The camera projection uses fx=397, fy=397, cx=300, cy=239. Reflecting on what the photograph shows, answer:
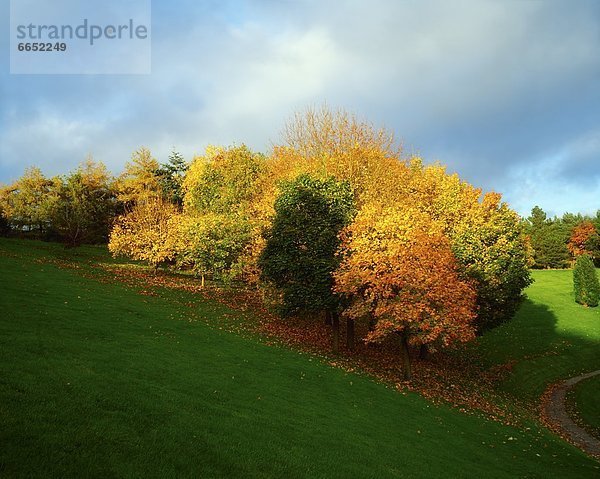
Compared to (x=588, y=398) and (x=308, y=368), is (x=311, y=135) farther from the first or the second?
(x=588, y=398)

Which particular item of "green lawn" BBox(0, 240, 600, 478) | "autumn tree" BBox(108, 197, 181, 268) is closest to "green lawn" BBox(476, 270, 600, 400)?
"green lawn" BBox(0, 240, 600, 478)

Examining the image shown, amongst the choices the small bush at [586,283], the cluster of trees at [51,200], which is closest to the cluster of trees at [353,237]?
the cluster of trees at [51,200]

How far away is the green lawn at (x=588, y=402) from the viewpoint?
3072cm

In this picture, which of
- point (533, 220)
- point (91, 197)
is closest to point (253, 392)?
point (91, 197)

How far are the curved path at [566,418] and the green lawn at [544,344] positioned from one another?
111cm

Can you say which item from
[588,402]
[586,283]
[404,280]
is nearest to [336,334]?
[404,280]

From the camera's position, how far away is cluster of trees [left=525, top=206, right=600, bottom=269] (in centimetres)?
12475

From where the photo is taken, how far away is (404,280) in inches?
1106

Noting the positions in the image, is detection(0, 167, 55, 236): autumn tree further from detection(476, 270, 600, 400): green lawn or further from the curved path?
the curved path

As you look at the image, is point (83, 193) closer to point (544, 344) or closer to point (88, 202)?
point (88, 202)

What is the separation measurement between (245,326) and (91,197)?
62462 mm

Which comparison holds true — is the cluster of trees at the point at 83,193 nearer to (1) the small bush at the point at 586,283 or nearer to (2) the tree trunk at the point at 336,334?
(2) the tree trunk at the point at 336,334

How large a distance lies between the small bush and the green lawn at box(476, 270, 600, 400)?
1.63m

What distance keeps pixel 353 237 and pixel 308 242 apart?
4468mm
